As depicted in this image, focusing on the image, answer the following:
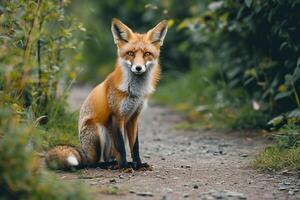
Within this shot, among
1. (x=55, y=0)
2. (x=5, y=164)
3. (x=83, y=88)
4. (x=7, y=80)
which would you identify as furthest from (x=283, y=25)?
(x=83, y=88)

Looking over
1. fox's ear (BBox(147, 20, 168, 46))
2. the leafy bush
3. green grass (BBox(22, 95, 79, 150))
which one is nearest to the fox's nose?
fox's ear (BBox(147, 20, 168, 46))

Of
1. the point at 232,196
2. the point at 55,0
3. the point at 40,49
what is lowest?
the point at 232,196

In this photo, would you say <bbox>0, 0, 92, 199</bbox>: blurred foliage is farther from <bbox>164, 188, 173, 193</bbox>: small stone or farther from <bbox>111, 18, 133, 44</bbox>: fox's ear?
<bbox>164, 188, 173, 193</bbox>: small stone

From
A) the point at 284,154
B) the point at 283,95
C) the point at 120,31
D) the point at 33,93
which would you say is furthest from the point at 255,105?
the point at 33,93

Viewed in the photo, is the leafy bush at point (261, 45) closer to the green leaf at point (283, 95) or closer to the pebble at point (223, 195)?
the green leaf at point (283, 95)

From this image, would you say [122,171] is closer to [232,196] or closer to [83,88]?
[232,196]

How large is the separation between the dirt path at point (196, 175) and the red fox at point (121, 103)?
239mm

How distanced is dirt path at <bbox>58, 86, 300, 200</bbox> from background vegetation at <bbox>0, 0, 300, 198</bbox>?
0.40 metres

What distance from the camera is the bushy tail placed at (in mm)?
5293

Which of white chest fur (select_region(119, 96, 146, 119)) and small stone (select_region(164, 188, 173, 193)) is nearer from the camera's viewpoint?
small stone (select_region(164, 188, 173, 193))

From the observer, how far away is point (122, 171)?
554 cm

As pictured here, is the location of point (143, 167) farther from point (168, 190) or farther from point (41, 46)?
point (41, 46)

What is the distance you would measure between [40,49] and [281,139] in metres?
3.12

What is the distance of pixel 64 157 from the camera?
5324 millimetres
